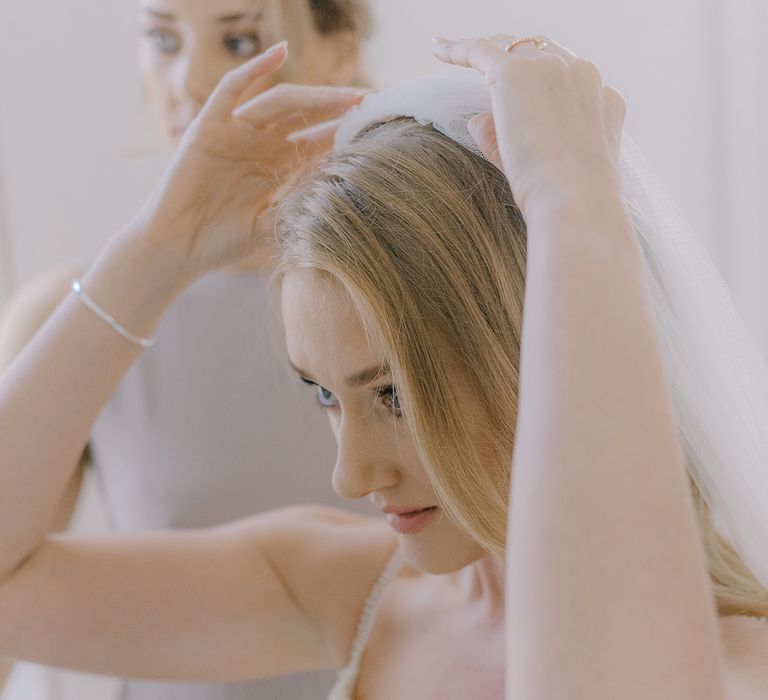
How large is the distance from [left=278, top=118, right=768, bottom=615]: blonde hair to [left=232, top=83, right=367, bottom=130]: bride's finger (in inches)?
6.1

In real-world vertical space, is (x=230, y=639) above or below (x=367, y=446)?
below

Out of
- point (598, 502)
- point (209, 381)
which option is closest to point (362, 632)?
point (209, 381)

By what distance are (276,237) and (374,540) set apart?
13.9 inches

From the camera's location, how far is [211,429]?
1.32 metres

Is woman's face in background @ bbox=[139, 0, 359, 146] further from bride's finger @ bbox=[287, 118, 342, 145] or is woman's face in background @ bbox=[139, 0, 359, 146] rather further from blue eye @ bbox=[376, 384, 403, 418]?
blue eye @ bbox=[376, 384, 403, 418]

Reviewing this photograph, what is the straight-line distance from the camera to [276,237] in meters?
0.87

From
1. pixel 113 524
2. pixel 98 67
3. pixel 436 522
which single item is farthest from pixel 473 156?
pixel 98 67

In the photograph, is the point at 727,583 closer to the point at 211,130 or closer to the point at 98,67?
the point at 211,130

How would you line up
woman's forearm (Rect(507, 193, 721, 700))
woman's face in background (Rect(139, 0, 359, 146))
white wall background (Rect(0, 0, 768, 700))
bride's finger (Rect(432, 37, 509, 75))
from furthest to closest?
white wall background (Rect(0, 0, 768, 700)), woman's face in background (Rect(139, 0, 359, 146)), bride's finger (Rect(432, 37, 509, 75)), woman's forearm (Rect(507, 193, 721, 700))

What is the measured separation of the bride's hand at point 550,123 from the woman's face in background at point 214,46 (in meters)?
0.67

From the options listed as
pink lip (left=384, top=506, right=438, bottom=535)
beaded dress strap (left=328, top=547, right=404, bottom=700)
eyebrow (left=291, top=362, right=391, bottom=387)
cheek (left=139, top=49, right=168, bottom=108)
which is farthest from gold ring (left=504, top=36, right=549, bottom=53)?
cheek (left=139, top=49, right=168, bottom=108)

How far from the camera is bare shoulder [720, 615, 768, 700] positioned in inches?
28.1

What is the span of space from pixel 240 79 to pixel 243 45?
37cm

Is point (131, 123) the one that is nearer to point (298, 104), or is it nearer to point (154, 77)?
point (154, 77)
